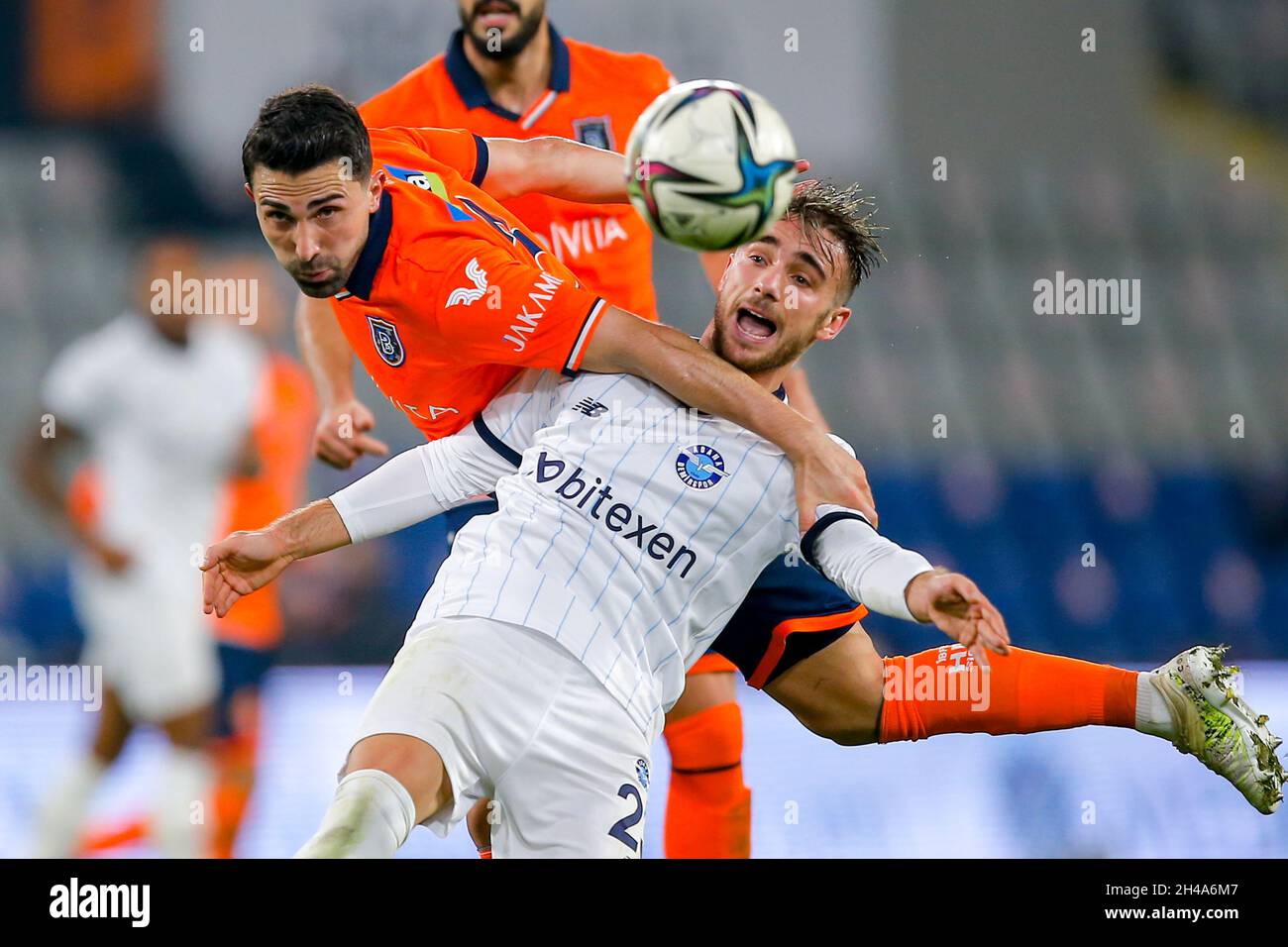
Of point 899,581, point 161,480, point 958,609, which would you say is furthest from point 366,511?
point 161,480

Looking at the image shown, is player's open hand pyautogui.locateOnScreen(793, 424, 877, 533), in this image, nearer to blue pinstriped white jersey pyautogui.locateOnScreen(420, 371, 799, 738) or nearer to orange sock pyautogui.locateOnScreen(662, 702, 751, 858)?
blue pinstriped white jersey pyautogui.locateOnScreen(420, 371, 799, 738)

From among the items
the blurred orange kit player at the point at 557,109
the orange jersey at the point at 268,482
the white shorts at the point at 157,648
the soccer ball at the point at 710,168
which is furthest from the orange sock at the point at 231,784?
the soccer ball at the point at 710,168

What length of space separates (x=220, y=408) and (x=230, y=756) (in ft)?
4.05

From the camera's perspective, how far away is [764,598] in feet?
11.3

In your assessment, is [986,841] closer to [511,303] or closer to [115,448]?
[511,303]

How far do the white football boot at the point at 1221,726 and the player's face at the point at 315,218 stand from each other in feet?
6.56

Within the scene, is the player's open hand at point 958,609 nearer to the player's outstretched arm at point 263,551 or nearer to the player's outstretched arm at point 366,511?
the player's outstretched arm at point 366,511

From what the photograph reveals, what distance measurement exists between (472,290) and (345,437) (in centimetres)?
88

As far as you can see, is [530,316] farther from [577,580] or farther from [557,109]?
[557,109]

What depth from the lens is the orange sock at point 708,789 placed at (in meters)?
3.66

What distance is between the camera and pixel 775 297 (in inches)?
124

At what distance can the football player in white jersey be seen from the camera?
2705 millimetres

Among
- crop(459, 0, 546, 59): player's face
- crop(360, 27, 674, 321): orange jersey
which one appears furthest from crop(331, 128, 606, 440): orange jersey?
crop(459, 0, 546, 59): player's face

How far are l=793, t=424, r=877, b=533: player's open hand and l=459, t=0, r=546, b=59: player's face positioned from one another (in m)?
1.87
